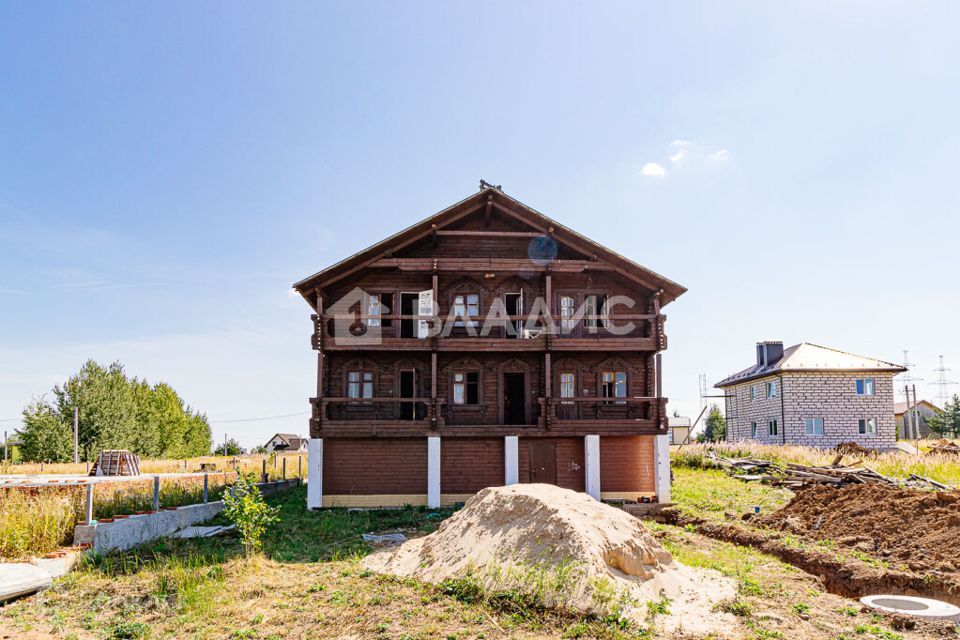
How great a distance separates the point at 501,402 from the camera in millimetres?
21672

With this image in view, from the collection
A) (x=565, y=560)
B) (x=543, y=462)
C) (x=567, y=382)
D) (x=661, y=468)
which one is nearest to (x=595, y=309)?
(x=567, y=382)

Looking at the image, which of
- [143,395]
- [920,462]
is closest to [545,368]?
[920,462]

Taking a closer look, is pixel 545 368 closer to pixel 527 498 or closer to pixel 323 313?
pixel 323 313

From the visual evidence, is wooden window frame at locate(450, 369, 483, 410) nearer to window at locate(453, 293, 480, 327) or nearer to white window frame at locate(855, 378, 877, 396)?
window at locate(453, 293, 480, 327)

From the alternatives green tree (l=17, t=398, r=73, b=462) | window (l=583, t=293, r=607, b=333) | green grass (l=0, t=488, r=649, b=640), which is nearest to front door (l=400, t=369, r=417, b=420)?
window (l=583, t=293, r=607, b=333)

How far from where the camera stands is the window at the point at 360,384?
21609 millimetres

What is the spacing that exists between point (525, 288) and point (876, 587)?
1354 centimetres

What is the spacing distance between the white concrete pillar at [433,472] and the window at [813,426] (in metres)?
24.9

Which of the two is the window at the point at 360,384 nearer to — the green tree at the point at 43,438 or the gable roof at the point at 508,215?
the gable roof at the point at 508,215

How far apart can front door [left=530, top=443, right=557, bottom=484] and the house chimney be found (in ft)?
79.3

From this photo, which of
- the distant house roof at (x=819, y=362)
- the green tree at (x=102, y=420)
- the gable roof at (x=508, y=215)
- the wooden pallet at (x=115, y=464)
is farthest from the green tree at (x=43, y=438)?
the distant house roof at (x=819, y=362)

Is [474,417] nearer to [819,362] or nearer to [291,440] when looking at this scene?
[819,362]

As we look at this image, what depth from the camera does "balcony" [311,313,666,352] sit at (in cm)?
2078

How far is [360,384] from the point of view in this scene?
21625 millimetres
